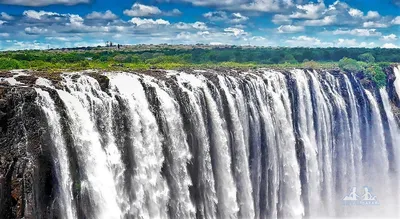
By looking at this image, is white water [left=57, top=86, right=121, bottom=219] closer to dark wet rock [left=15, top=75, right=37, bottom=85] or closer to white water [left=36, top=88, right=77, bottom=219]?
white water [left=36, top=88, right=77, bottom=219]

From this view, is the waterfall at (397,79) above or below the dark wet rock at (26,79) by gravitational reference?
below

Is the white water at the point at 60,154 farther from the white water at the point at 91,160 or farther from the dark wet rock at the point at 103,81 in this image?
the dark wet rock at the point at 103,81

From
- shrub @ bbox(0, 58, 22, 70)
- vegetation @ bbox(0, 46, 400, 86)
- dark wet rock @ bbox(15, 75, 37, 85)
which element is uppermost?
dark wet rock @ bbox(15, 75, 37, 85)

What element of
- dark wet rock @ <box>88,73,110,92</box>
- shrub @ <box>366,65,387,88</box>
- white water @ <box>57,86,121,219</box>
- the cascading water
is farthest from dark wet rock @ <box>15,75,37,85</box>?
shrub @ <box>366,65,387,88</box>

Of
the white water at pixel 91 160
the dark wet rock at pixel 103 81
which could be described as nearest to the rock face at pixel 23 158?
the white water at pixel 91 160

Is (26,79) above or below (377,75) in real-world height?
above

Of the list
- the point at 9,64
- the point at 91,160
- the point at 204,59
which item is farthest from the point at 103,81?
the point at 204,59

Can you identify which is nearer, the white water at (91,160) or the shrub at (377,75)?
the white water at (91,160)

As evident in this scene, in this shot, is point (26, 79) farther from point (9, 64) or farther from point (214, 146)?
point (9, 64)
